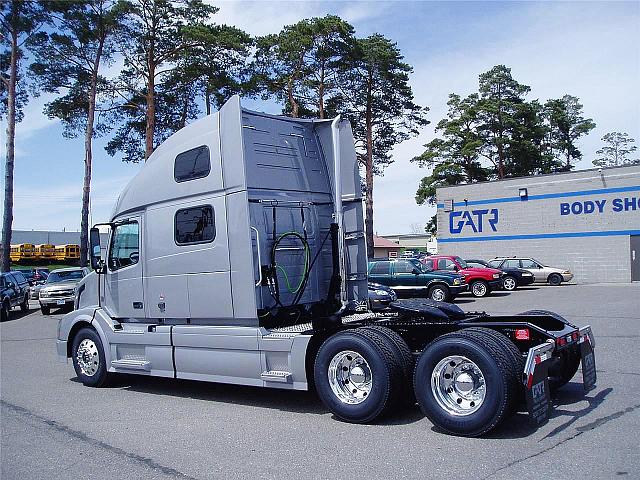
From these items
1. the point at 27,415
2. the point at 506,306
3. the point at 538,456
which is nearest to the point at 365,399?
the point at 538,456

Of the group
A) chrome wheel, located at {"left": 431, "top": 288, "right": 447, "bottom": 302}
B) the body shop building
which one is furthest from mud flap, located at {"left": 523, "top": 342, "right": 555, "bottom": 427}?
the body shop building

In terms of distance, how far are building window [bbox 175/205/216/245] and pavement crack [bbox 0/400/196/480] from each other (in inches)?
107

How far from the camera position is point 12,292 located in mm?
24781

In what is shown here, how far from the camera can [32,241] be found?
101812mm

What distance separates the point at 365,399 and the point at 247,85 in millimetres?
25636

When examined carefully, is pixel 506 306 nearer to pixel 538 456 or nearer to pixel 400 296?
pixel 400 296

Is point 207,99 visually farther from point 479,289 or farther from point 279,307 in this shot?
point 279,307

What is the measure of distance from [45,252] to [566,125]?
56798mm

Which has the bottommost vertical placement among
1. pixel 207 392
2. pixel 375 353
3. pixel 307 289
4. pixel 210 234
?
pixel 207 392

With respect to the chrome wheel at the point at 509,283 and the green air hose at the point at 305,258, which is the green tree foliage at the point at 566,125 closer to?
the chrome wheel at the point at 509,283

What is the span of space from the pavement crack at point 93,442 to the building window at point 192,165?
3.44 m

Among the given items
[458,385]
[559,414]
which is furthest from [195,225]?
[559,414]

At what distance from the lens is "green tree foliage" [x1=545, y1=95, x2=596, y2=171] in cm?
6291

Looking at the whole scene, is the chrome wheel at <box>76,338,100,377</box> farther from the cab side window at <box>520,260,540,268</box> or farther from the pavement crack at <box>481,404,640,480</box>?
the cab side window at <box>520,260,540,268</box>
